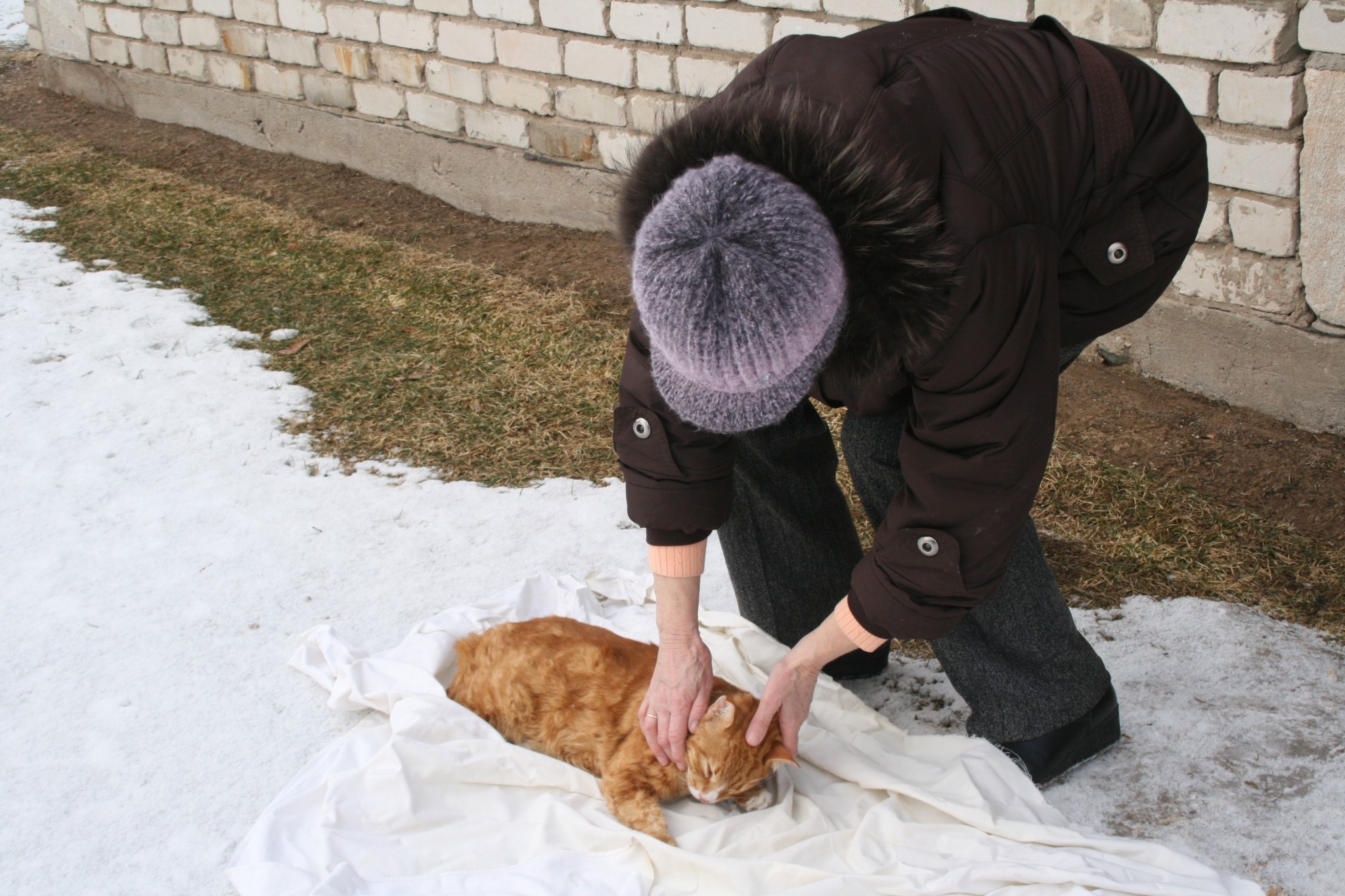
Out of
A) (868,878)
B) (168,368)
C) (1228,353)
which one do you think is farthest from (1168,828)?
(168,368)

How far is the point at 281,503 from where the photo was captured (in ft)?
12.1

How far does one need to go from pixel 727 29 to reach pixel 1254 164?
7.79ft

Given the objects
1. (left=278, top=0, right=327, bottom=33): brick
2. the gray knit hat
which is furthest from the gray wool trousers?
(left=278, top=0, right=327, bottom=33): brick

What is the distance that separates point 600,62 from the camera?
18.0 ft

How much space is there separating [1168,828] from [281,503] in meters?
2.88

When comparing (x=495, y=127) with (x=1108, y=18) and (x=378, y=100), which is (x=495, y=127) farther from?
(x=1108, y=18)

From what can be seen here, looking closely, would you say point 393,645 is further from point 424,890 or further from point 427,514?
point 424,890

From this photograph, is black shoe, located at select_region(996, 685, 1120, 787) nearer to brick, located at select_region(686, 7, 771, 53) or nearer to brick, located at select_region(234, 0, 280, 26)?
brick, located at select_region(686, 7, 771, 53)

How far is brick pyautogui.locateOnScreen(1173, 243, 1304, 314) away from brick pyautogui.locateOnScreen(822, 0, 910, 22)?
151 cm

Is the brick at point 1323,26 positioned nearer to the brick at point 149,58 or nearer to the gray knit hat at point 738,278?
the gray knit hat at point 738,278

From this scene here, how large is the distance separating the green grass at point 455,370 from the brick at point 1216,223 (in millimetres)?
915

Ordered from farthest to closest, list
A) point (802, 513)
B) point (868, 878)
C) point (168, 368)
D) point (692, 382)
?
1. point (168, 368)
2. point (802, 513)
3. point (868, 878)
4. point (692, 382)

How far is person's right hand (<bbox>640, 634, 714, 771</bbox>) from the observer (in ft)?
7.21

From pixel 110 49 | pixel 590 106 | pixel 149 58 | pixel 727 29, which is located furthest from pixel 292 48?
pixel 727 29
